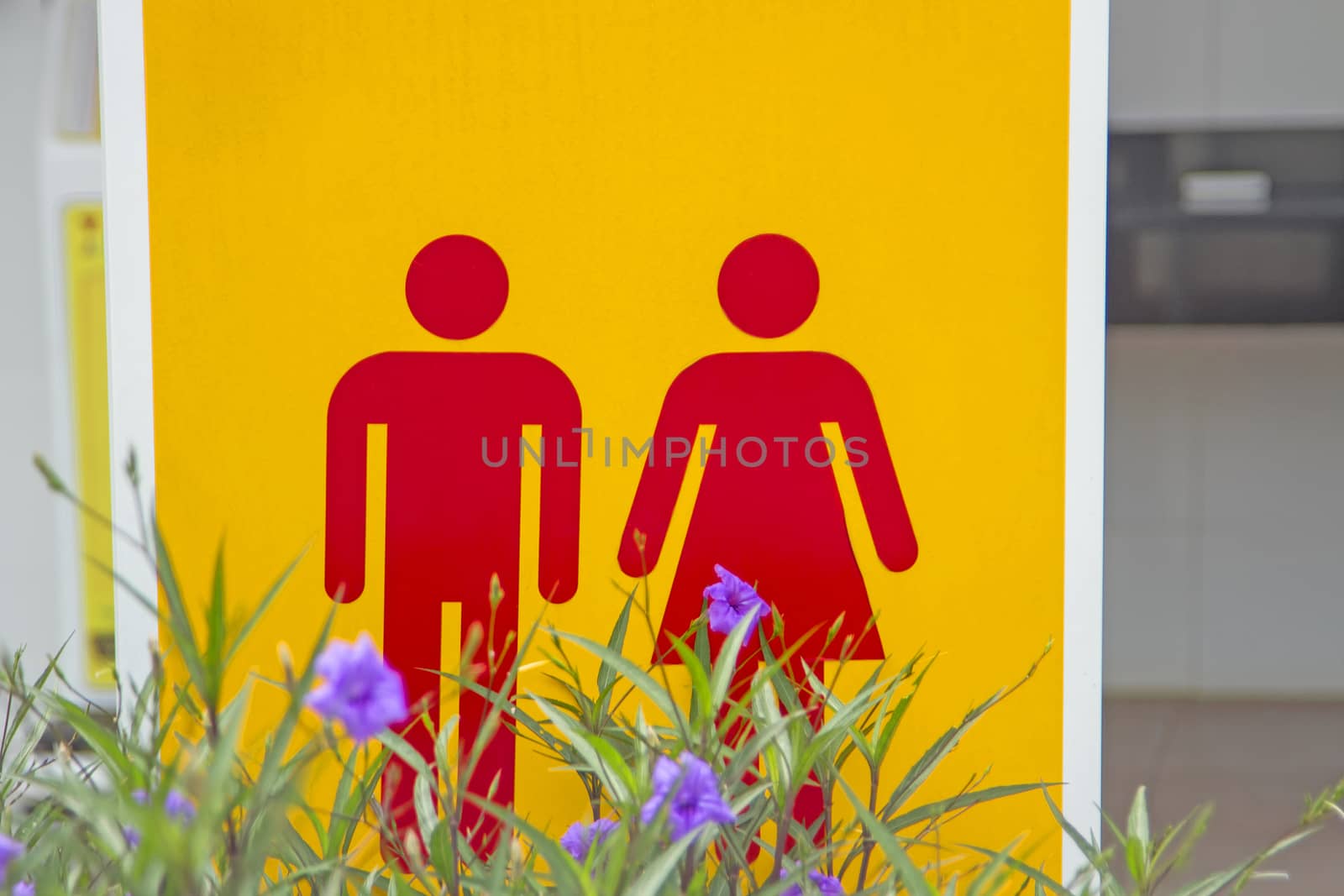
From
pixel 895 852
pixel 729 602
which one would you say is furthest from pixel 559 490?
pixel 895 852

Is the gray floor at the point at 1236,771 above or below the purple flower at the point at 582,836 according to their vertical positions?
below

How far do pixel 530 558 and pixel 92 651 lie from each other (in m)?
1.68

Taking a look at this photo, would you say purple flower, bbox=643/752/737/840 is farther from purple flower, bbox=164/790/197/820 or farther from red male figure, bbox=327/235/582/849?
red male figure, bbox=327/235/582/849

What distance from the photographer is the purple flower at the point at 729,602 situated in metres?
0.97

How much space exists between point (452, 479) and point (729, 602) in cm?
28

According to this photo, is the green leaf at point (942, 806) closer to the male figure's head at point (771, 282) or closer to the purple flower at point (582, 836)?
the purple flower at point (582, 836)

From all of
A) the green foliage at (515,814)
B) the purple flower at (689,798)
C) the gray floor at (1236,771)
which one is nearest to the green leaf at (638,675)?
the green foliage at (515,814)

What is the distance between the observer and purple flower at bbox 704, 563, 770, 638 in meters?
0.97

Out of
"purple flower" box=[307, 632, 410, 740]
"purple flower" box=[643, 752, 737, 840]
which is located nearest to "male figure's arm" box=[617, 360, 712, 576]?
"purple flower" box=[643, 752, 737, 840]

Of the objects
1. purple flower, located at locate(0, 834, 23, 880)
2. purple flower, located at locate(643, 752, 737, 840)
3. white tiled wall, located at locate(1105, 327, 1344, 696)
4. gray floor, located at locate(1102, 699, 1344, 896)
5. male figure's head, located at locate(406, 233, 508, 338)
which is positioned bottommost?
gray floor, located at locate(1102, 699, 1344, 896)

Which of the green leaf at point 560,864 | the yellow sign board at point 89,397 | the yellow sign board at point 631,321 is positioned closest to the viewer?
the green leaf at point 560,864

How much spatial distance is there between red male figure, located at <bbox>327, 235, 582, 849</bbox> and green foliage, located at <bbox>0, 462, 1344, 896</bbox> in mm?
58

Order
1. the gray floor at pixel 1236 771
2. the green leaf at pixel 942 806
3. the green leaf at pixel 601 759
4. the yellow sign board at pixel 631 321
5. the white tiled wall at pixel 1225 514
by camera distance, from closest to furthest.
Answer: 1. the green leaf at pixel 601 759
2. the green leaf at pixel 942 806
3. the yellow sign board at pixel 631 321
4. the gray floor at pixel 1236 771
5. the white tiled wall at pixel 1225 514

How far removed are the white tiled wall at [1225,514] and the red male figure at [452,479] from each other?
3251mm
